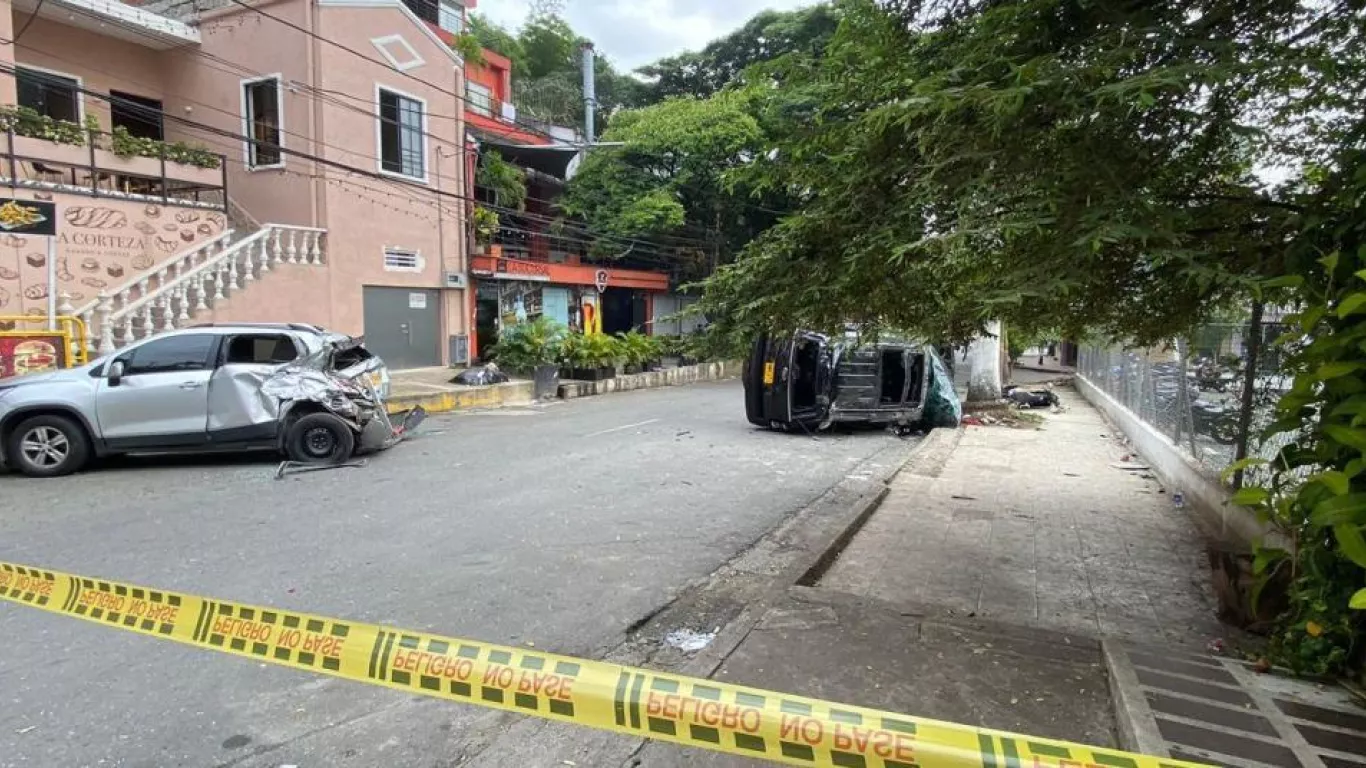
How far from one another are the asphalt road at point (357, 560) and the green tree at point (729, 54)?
23.9 meters

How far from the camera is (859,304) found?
4.31 m

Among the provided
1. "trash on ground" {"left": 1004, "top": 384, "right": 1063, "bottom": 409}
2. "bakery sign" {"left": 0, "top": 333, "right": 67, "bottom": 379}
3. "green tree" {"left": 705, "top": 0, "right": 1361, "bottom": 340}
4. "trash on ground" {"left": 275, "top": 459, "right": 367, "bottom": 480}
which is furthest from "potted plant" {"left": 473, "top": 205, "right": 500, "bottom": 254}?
"green tree" {"left": 705, "top": 0, "right": 1361, "bottom": 340}

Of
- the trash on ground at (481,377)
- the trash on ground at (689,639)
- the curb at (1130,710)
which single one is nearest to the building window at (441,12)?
the trash on ground at (481,377)

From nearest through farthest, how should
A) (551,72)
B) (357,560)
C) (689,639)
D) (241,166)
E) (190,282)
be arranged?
(689,639) < (357,560) < (190,282) < (241,166) < (551,72)

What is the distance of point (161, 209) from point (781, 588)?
14243 mm

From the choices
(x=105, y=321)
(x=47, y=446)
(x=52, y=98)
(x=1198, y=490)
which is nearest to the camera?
(x=1198, y=490)

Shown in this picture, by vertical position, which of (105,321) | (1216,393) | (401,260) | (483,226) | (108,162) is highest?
(483,226)

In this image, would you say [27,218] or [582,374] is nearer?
[27,218]

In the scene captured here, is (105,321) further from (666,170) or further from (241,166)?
(666,170)

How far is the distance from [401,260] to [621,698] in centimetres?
1883

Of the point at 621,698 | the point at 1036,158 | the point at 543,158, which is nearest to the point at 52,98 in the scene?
the point at 543,158

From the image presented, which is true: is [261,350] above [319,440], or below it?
above

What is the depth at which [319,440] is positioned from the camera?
8.86 meters

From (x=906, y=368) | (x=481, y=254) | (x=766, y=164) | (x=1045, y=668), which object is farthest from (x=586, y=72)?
(x=1045, y=668)
